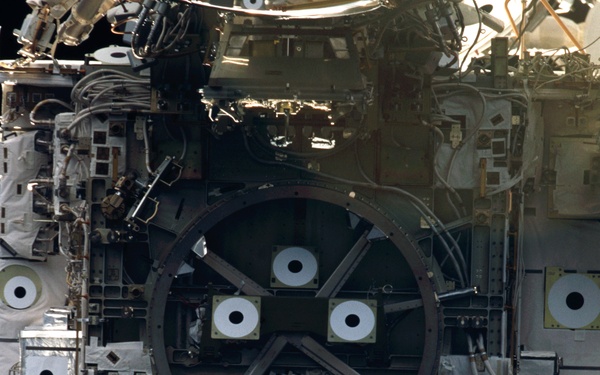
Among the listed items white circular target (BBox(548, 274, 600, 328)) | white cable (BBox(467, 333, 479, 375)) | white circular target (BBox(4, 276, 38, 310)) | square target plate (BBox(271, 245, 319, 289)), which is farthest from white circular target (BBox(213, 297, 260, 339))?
white circular target (BBox(4, 276, 38, 310))

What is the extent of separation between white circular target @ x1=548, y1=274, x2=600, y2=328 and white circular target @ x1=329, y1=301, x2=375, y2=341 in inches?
96.0

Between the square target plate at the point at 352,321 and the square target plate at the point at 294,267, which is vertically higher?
the square target plate at the point at 294,267

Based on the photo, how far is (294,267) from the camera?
20.8 metres

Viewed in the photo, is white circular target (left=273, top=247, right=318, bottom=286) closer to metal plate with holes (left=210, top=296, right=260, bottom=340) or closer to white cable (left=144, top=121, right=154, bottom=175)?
metal plate with holes (left=210, top=296, right=260, bottom=340)

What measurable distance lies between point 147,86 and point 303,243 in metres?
2.52

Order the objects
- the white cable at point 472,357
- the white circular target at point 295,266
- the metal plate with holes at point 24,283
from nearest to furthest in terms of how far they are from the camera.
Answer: the white cable at point 472,357
the white circular target at point 295,266
the metal plate with holes at point 24,283

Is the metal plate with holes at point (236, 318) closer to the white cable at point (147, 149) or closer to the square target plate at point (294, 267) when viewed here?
the square target plate at point (294, 267)

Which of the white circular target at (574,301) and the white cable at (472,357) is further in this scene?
the white circular target at (574,301)

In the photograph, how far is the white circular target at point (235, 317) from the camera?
20.4 m

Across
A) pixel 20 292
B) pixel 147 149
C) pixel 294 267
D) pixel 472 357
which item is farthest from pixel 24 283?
pixel 472 357

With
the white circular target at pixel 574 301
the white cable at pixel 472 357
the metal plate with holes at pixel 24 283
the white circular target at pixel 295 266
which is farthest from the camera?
the metal plate with holes at pixel 24 283

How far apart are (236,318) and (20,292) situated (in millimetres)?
3996

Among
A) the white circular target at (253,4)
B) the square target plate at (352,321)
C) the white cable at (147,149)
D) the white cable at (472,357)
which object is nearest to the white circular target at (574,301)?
the white cable at (472,357)

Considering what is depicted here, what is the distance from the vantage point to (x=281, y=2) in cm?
1880
